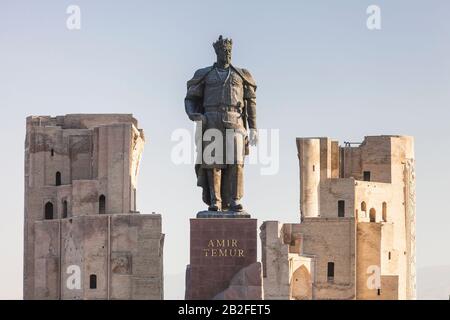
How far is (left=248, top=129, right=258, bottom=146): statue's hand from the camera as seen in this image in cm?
3512

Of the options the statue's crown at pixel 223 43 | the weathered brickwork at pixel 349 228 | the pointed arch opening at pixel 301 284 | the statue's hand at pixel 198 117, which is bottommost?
the pointed arch opening at pixel 301 284

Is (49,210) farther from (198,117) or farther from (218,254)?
(218,254)

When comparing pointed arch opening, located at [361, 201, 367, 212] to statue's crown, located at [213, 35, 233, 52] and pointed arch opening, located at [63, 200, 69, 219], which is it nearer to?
pointed arch opening, located at [63, 200, 69, 219]

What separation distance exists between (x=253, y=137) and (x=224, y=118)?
2.67 feet

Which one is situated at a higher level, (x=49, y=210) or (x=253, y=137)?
(x=253, y=137)

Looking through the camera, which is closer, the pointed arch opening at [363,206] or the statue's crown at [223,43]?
the statue's crown at [223,43]

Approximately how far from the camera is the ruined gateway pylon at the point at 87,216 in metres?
84.8

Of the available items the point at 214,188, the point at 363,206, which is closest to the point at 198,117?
the point at 214,188

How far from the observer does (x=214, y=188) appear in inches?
1374

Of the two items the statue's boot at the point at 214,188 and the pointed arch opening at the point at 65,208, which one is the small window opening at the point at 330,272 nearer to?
the pointed arch opening at the point at 65,208

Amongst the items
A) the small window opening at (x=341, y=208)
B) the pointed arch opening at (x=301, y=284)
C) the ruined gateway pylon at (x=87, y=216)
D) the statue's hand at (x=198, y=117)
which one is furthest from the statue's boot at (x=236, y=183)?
the small window opening at (x=341, y=208)
